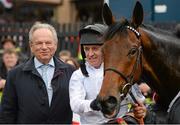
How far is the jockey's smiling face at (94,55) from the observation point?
478 cm

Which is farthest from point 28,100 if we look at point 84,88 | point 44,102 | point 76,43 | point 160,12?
point 76,43

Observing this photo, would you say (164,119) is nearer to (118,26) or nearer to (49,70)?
(118,26)

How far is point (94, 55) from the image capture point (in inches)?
188

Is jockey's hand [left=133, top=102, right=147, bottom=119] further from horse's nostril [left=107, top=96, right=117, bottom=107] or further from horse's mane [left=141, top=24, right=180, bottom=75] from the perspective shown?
horse's nostril [left=107, top=96, right=117, bottom=107]

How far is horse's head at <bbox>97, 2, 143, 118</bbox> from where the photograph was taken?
4098 mm

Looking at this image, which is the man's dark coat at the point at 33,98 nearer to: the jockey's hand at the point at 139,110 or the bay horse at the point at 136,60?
the jockey's hand at the point at 139,110

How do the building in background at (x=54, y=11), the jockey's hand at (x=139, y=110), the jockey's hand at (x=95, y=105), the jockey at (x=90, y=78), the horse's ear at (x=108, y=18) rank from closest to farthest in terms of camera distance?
the jockey's hand at (x=95, y=105), the horse's ear at (x=108, y=18), the jockey's hand at (x=139, y=110), the jockey at (x=90, y=78), the building in background at (x=54, y=11)

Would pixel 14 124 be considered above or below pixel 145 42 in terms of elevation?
below

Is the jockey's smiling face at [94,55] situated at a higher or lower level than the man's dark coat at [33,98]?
higher

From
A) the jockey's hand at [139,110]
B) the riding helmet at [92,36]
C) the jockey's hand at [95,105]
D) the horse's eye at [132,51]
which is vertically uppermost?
the riding helmet at [92,36]

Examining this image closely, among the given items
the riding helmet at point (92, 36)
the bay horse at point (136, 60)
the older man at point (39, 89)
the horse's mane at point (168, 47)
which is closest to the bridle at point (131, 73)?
the bay horse at point (136, 60)

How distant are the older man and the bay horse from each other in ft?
2.95

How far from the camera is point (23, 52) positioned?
484 inches

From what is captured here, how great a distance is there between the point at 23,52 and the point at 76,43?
132cm
